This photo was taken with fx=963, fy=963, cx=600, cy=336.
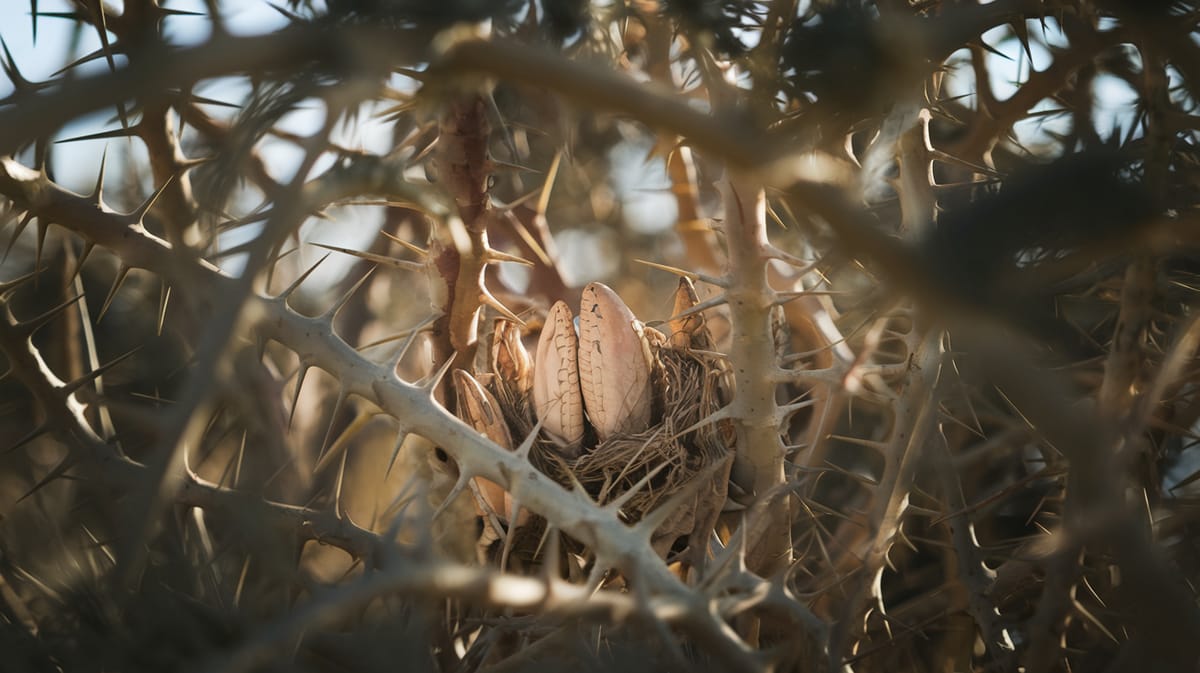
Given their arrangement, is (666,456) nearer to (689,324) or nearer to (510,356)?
(689,324)

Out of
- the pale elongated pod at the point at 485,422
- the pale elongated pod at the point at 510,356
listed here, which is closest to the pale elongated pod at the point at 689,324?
the pale elongated pod at the point at 510,356

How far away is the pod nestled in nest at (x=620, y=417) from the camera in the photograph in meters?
2.33

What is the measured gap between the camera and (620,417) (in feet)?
8.14

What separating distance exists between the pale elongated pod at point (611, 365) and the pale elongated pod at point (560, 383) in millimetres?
29

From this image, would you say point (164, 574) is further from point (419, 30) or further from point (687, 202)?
point (687, 202)

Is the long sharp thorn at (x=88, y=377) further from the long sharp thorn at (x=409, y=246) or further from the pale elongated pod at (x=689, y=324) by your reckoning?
the pale elongated pod at (x=689, y=324)

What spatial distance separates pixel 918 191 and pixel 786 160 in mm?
1232

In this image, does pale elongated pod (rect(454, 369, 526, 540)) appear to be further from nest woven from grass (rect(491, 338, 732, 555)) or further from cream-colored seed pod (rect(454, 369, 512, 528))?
nest woven from grass (rect(491, 338, 732, 555))

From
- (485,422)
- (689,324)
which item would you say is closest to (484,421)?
(485,422)

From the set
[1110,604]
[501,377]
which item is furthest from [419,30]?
[1110,604]

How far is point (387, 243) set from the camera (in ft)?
12.9

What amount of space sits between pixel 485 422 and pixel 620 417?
0.36 meters

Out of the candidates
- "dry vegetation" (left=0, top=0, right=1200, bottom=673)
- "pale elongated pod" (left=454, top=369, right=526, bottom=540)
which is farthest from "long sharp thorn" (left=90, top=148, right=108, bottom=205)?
"pale elongated pod" (left=454, top=369, right=526, bottom=540)

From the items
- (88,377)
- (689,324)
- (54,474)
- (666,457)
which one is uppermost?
(88,377)
